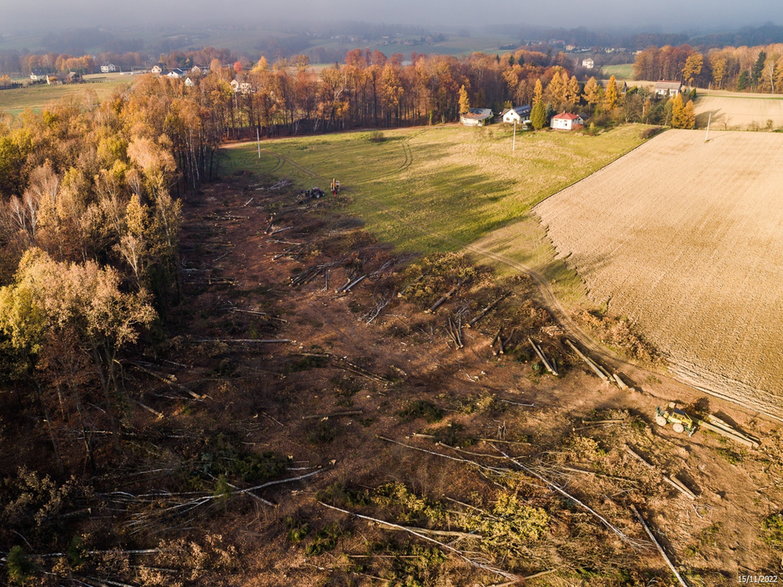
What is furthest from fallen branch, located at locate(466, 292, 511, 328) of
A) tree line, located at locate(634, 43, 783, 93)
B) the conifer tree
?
tree line, located at locate(634, 43, 783, 93)

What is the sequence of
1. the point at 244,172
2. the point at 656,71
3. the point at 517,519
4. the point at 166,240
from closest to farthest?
the point at 517,519
the point at 166,240
the point at 244,172
the point at 656,71

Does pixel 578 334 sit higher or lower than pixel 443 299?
lower

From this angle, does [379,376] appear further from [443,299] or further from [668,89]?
[668,89]

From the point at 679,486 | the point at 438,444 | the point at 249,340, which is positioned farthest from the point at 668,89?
the point at 438,444

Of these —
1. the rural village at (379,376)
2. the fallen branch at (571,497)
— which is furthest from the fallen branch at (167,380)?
the fallen branch at (571,497)

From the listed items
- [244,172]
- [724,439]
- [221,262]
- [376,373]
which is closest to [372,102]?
[244,172]

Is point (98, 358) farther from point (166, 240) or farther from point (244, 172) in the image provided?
point (244, 172)
